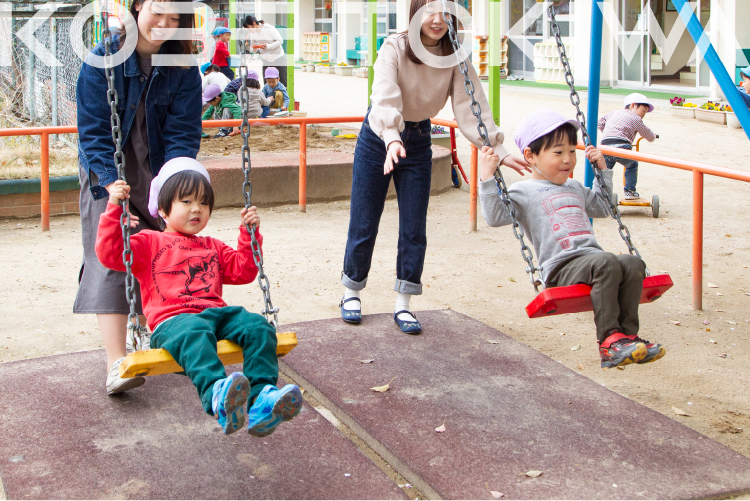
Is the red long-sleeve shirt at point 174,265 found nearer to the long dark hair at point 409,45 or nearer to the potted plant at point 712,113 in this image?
the long dark hair at point 409,45

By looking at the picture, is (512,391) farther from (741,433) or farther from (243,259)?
(243,259)

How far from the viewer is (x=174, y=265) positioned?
280cm

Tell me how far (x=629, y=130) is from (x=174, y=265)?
564cm

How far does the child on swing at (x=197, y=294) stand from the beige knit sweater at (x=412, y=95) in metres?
0.96

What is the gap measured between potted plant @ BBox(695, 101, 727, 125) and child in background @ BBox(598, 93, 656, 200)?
6.23 meters

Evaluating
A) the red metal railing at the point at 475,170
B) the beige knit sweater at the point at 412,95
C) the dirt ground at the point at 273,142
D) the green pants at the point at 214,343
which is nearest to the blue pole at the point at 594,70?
the red metal railing at the point at 475,170

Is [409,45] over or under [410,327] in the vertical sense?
over

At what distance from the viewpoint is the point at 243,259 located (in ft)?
9.44

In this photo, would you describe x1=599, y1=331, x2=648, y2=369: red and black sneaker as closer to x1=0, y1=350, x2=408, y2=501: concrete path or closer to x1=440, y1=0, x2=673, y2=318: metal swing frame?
x1=440, y1=0, x2=673, y2=318: metal swing frame

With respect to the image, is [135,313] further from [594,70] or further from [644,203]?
[644,203]

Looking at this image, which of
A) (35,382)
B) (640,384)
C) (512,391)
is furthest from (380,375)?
(35,382)

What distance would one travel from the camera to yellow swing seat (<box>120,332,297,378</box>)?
96.4 inches

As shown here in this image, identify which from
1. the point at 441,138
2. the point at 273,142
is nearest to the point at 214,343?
the point at 441,138

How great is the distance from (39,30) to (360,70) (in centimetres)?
1616
